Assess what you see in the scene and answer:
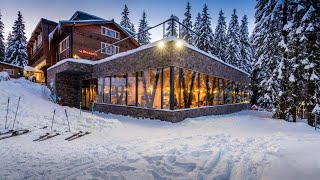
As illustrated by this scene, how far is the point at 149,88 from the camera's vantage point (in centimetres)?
1326

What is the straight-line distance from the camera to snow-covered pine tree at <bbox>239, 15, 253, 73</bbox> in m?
33.5

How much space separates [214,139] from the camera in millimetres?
7645

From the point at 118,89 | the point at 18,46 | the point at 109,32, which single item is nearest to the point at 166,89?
the point at 118,89

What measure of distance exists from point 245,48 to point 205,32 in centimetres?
842

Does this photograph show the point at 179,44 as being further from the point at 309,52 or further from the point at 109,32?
the point at 109,32

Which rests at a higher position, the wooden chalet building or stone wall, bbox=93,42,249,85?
the wooden chalet building

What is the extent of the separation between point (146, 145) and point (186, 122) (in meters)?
5.49

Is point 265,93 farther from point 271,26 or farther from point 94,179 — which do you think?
point 94,179

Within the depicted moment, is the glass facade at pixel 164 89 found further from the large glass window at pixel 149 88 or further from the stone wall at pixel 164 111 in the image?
the stone wall at pixel 164 111

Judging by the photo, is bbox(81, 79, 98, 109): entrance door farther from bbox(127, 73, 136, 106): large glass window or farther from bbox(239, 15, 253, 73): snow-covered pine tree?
bbox(239, 15, 253, 73): snow-covered pine tree

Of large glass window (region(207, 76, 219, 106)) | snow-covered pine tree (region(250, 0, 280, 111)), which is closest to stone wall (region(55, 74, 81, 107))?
large glass window (region(207, 76, 219, 106))

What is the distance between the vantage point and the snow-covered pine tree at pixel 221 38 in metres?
34.4

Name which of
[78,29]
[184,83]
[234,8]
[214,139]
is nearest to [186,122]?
[184,83]

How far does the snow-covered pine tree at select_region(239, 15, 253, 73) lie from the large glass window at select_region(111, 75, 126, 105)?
23.9m
